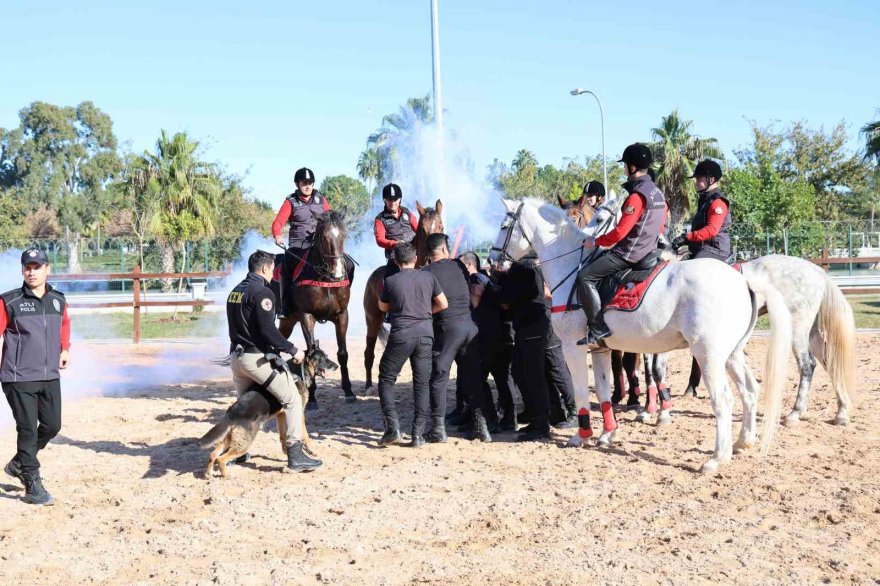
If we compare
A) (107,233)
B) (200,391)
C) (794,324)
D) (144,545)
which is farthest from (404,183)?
(144,545)

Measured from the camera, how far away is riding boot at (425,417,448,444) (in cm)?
838

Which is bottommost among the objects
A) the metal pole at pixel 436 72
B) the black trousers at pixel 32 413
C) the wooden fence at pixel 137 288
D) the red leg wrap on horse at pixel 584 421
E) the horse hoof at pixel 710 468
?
the horse hoof at pixel 710 468

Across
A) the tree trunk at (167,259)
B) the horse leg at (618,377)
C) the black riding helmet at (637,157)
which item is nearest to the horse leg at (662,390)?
the horse leg at (618,377)

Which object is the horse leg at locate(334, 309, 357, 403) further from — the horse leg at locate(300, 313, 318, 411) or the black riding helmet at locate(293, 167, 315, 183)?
the black riding helmet at locate(293, 167, 315, 183)

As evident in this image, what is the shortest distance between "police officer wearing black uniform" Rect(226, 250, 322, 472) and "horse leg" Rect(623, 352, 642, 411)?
4152 millimetres

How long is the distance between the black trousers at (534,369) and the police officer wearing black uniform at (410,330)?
949 mm

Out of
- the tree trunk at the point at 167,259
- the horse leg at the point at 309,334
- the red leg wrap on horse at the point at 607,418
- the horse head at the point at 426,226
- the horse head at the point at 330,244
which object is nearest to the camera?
Answer: the red leg wrap on horse at the point at 607,418

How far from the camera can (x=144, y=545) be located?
18.4 ft

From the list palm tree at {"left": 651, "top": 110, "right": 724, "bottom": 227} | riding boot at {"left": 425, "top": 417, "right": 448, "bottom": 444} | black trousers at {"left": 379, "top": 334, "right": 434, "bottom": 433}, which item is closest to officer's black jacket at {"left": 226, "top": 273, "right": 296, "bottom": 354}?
black trousers at {"left": 379, "top": 334, "right": 434, "bottom": 433}

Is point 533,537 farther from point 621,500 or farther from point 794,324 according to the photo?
point 794,324

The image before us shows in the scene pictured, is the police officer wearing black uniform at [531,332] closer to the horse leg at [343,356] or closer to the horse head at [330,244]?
the horse head at [330,244]

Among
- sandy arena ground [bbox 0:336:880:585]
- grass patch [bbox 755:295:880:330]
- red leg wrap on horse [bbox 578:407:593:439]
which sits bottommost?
sandy arena ground [bbox 0:336:880:585]

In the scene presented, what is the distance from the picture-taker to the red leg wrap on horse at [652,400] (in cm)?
912

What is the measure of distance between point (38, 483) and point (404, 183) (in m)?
41.9
